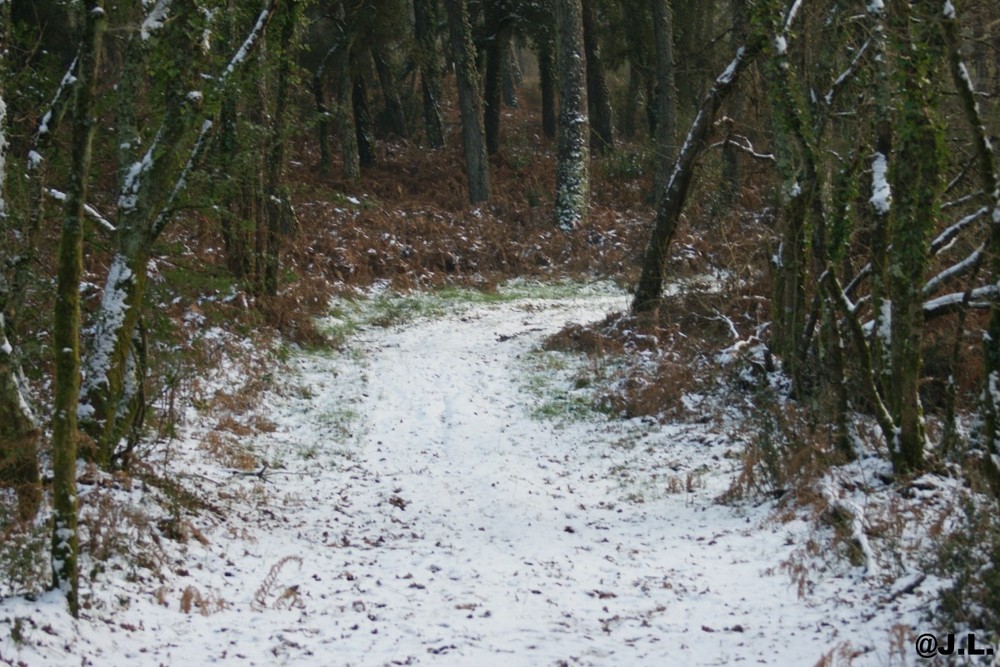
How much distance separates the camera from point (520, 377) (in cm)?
1291

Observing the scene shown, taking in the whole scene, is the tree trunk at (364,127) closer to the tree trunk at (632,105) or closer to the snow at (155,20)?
the tree trunk at (632,105)

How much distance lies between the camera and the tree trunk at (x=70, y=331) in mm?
5090

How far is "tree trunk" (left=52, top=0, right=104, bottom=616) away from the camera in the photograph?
5.09 meters

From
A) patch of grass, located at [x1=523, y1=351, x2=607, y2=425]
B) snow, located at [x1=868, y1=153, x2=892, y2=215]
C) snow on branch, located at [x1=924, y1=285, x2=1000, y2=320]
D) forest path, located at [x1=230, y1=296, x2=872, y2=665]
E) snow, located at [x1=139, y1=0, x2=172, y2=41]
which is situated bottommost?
forest path, located at [x1=230, y1=296, x2=872, y2=665]

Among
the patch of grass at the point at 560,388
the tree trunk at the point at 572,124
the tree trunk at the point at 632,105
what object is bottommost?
the patch of grass at the point at 560,388

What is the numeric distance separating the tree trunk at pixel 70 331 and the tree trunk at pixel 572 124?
54.2 feet

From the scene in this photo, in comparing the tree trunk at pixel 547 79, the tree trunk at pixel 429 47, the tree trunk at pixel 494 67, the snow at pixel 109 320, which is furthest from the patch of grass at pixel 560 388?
the tree trunk at pixel 547 79

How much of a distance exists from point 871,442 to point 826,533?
168cm

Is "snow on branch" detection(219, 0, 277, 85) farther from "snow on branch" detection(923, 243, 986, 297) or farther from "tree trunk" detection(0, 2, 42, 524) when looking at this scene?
"snow on branch" detection(923, 243, 986, 297)

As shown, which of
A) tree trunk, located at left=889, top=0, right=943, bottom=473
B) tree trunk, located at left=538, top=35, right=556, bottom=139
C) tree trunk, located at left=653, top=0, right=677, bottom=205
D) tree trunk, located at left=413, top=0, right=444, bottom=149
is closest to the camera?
tree trunk, located at left=889, top=0, right=943, bottom=473

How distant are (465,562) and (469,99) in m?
18.7

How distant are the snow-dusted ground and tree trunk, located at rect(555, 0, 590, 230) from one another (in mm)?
11312

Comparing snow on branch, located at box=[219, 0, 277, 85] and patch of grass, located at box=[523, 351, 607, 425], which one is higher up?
snow on branch, located at box=[219, 0, 277, 85]

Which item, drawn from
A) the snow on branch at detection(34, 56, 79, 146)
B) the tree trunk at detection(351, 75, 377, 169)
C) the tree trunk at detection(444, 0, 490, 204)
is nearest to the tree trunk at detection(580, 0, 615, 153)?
the tree trunk at detection(444, 0, 490, 204)
